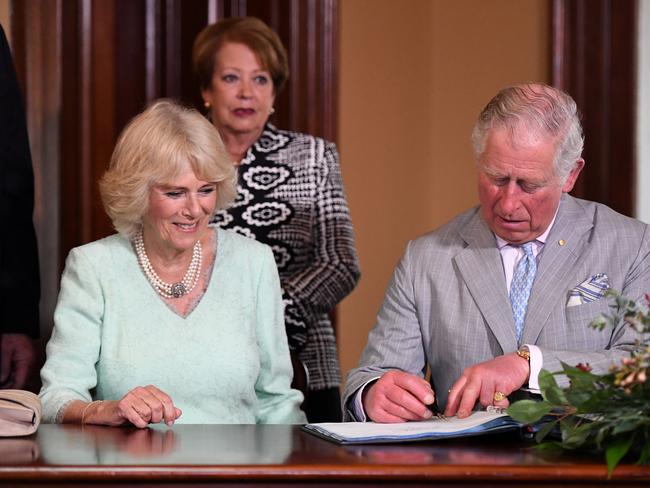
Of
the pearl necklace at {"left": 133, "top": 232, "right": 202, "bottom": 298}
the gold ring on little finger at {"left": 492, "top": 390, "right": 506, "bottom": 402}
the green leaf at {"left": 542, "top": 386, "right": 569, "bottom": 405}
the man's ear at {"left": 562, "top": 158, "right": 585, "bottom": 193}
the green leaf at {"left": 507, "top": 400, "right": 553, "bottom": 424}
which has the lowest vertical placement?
the gold ring on little finger at {"left": 492, "top": 390, "right": 506, "bottom": 402}

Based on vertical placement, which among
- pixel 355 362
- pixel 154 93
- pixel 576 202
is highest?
pixel 154 93

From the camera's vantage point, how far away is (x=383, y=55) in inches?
208

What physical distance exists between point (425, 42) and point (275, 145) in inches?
72.2

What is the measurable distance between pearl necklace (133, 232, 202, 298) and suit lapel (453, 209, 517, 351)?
0.69 meters

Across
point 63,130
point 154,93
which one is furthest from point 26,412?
point 154,93

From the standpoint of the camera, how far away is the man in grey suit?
8.95 ft

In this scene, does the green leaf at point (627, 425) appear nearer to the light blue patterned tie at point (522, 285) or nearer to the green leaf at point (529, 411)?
the green leaf at point (529, 411)

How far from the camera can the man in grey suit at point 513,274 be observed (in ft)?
8.95

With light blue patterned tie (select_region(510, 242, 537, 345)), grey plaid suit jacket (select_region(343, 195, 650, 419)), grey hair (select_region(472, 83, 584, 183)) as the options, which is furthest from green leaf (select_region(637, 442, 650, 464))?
grey hair (select_region(472, 83, 584, 183))

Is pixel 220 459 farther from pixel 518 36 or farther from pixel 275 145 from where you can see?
pixel 518 36

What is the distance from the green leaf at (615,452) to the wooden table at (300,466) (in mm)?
25

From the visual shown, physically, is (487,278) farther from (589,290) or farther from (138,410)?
(138,410)

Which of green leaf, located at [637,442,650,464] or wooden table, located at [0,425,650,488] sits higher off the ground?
green leaf, located at [637,442,650,464]

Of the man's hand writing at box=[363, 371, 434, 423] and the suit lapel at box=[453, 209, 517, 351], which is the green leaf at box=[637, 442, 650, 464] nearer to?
the man's hand writing at box=[363, 371, 434, 423]
